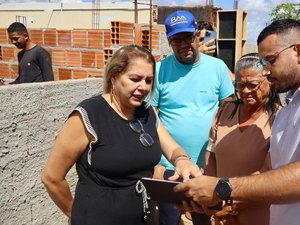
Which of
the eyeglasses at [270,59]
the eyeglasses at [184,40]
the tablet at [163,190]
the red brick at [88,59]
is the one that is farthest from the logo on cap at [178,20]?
the red brick at [88,59]

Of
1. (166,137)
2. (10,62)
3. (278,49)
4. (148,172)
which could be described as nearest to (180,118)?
(166,137)

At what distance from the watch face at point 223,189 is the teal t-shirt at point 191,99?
145cm

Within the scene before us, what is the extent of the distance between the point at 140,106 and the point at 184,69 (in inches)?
39.9

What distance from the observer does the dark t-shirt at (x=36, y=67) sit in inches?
208

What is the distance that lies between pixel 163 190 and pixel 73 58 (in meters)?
4.73

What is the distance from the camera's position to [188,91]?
132 inches

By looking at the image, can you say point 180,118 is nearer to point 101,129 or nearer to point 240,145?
point 240,145

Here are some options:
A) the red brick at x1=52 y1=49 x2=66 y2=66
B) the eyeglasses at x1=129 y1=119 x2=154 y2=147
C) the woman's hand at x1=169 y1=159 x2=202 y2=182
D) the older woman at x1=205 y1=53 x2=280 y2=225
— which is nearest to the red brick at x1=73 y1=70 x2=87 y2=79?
the red brick at x1=52 y1=49 x2=66 y2=66

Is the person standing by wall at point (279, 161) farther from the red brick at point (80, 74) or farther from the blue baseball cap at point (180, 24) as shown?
the red brick at point (80, 74)

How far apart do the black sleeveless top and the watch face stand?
1.90ft

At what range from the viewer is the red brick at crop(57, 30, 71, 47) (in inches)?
256

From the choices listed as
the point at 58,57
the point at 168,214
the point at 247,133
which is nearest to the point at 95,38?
the point at 58,57

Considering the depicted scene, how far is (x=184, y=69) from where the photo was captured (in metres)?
3.43

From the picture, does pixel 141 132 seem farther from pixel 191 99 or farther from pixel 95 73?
pixel 95 73
